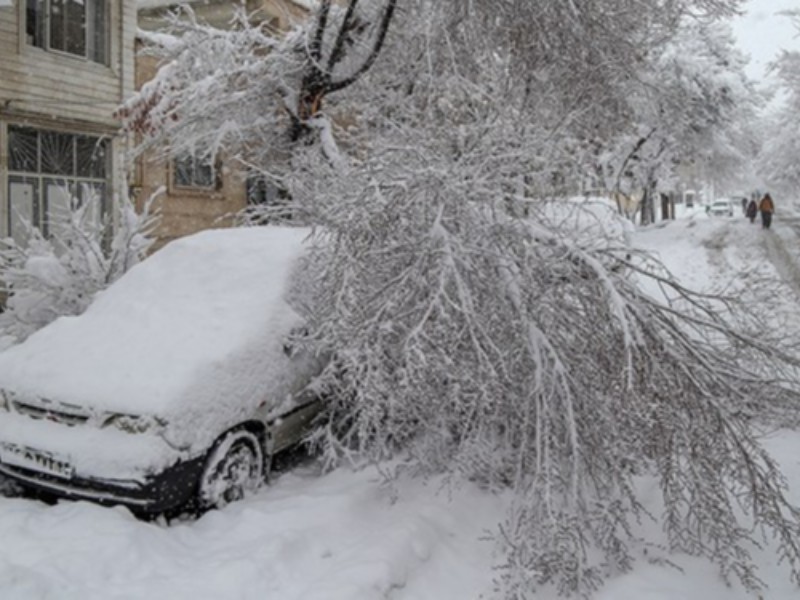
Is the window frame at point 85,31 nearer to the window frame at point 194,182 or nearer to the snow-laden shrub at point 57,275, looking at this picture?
the window frame at point 194,182

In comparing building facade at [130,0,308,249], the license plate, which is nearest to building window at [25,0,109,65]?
building facade at [130,0,308,249]

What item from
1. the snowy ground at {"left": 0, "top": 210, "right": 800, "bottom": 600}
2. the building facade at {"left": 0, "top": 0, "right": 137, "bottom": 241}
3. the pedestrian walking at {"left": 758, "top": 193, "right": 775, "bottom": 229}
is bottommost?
the snowy ground at {"left": 0, "top": 210, "right": 800, "bottom": 600}

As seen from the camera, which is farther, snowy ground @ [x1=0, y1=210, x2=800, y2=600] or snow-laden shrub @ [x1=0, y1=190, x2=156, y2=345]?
snow-laden shrub @ [x1=0, y1=190, x2=156, y2=345]

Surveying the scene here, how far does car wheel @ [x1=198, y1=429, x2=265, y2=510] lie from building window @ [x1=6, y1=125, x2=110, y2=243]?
8973 millimetres

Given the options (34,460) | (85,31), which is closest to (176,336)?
(34,460)

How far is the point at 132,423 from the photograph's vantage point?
445 centimetres

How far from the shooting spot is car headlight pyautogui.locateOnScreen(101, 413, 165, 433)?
14.5ft

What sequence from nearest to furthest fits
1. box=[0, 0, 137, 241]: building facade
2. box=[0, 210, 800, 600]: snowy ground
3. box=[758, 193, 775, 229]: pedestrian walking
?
box=[0, 210, 800, 600]: snowy ground → box=[0, 0, 137, 241]: building facade → box=[758, 193, 775, 229]: pedestrian walking

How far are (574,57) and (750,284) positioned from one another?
3.52 metres

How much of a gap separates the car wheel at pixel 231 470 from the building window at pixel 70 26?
11575 millimetres

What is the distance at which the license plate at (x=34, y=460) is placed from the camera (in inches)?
176

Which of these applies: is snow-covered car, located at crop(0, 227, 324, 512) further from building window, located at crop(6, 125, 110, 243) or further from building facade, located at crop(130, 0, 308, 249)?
building facade, located at crop(130, 0, 308, 249)

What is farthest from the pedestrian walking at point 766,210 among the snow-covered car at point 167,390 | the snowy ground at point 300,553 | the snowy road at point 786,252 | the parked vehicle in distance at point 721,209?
the snow-covered car at point 167,390

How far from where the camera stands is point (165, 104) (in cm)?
1177
